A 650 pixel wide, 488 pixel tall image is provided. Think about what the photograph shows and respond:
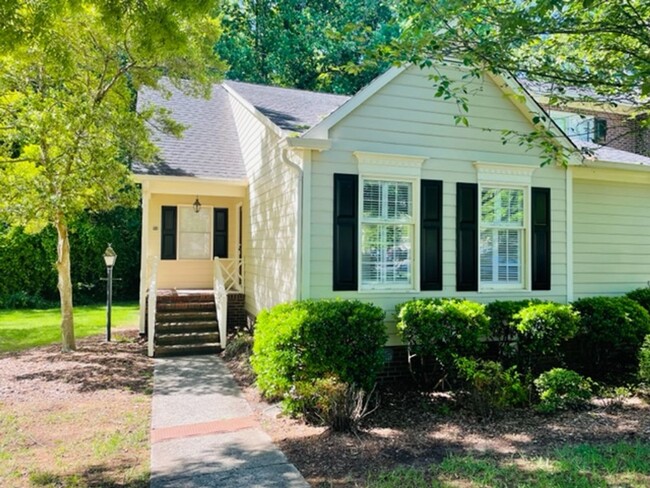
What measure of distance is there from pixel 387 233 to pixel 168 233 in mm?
6821

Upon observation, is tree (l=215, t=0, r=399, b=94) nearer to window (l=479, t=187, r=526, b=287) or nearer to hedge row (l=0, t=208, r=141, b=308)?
hedge row (l=0, t=208, r=141, b=308)

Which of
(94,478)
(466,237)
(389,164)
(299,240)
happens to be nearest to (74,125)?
(299,240)

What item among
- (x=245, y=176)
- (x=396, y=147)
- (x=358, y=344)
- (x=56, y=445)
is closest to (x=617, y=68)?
(x=396, y=147)

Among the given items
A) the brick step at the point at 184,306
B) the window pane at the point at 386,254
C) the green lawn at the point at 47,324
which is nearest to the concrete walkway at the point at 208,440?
the brick step at the point at 184,306

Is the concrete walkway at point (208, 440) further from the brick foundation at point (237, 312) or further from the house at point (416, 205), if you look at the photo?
the brick foundation at point (237, 312)

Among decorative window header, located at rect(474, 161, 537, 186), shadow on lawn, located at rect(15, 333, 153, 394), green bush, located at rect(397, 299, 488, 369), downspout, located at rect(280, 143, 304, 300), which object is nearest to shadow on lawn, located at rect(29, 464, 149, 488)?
shadow on lawn, located at rect(15, 333, 153, 394)

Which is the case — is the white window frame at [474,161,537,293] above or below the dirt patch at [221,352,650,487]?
above

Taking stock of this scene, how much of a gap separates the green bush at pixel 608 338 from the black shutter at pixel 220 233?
8.30m

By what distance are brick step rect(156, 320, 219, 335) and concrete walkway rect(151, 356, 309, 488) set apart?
1.79 meters

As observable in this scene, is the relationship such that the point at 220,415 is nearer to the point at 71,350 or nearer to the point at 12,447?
the point at 12,447

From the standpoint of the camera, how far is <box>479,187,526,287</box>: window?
309 inches

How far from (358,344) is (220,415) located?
1.96 metres

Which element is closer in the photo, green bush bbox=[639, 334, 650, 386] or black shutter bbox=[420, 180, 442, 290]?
green bush bbox=[639, 334, 650, 386]

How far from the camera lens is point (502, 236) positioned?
796 centimetres
